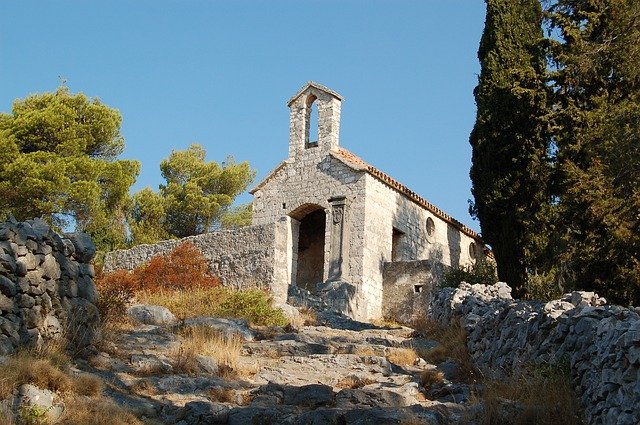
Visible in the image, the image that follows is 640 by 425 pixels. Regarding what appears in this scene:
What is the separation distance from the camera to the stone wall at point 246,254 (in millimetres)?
23344

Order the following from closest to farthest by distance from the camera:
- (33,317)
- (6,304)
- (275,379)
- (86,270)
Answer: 1. (6,304)
2. (33,317)
3. (275,379)
4. (86,270)

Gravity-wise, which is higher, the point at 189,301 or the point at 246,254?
the point at 246,254

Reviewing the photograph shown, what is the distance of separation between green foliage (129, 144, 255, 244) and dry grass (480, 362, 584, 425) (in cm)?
2766

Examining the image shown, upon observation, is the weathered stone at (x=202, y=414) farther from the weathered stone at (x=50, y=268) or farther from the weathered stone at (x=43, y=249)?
the weathered stone at (x=43, y=249)

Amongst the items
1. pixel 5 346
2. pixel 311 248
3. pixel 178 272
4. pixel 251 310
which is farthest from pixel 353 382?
pixel 311 248

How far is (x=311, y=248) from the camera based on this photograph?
29812mm

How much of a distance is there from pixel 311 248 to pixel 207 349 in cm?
1704

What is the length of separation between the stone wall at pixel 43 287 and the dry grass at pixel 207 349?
4.48 ft

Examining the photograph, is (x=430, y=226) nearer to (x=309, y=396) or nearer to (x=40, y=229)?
(x=40, y=229)

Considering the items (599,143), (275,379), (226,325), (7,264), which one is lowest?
(275,379)

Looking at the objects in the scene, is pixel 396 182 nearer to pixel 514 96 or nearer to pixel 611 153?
pixel 514 96

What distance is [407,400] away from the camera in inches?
415

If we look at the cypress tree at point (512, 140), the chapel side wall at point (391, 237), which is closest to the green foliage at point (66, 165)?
the chapel side wall at point (391, 237)

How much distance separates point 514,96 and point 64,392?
14422mm
